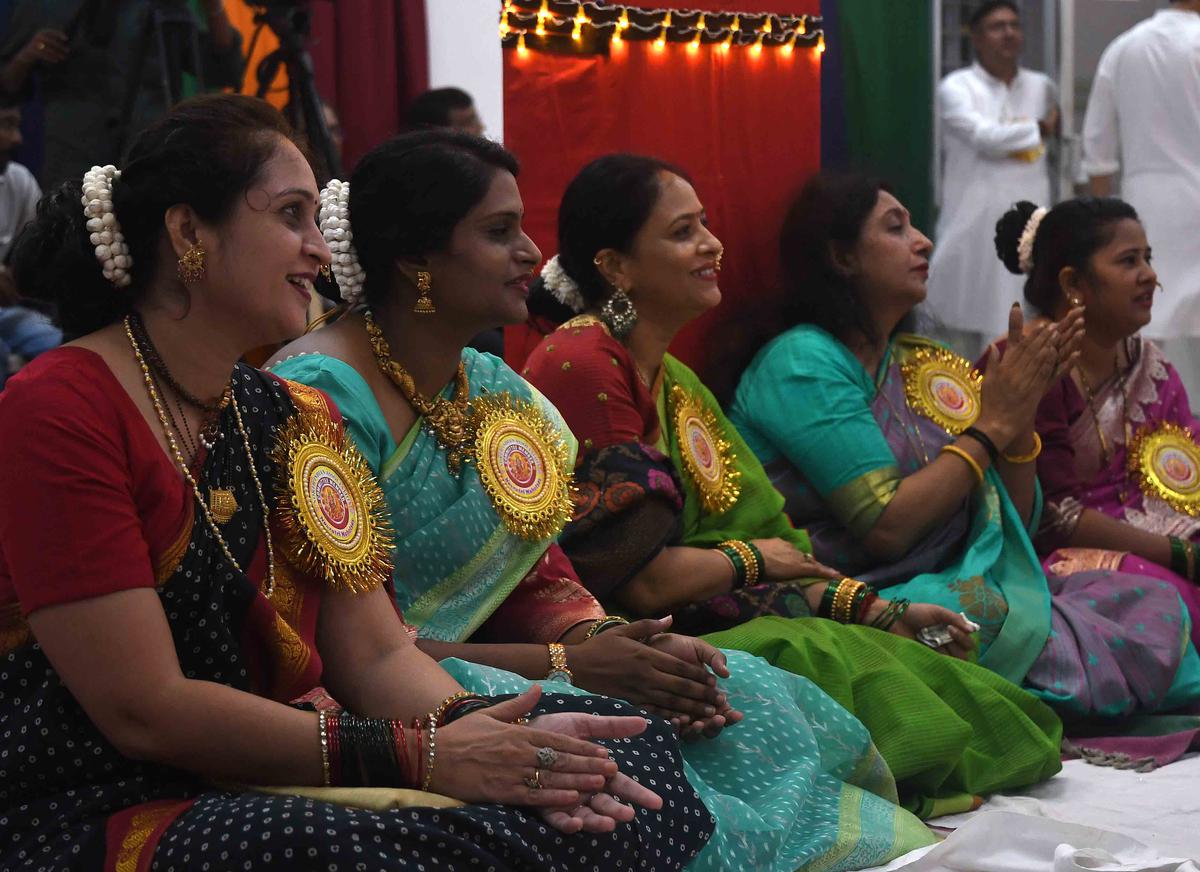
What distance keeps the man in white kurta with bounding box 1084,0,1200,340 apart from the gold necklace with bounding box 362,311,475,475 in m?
4.60

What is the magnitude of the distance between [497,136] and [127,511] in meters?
2.62

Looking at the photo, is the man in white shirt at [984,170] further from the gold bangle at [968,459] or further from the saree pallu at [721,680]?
the saree pallu at [721,680]

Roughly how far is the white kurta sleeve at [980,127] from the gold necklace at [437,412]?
4.51 m

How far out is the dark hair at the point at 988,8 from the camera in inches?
270

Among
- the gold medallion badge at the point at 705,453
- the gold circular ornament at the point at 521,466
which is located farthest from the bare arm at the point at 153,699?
the gold medallion badge at the point at 705,453

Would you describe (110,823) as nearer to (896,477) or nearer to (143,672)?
(143,672)

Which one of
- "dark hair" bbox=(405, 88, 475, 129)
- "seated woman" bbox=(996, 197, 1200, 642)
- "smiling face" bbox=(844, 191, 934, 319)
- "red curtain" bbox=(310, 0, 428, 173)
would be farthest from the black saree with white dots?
"red curtain" bbox=(310, 0, 428, 173)

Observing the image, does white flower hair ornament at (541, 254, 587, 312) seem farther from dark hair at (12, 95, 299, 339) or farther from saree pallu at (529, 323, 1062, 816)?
dark hair at (12, 95, 299, 339)

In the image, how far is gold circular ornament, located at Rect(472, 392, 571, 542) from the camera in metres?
2.58

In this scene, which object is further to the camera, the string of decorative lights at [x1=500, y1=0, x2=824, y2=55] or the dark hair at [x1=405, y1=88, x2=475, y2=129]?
the dark hair at [x1=405, y1=88, x2=475, y2=129]

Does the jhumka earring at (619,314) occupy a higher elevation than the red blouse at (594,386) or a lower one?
higher

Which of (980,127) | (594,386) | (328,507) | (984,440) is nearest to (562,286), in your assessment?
(594,386)

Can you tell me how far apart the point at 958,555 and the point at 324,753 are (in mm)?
2193

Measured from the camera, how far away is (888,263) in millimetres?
3781
